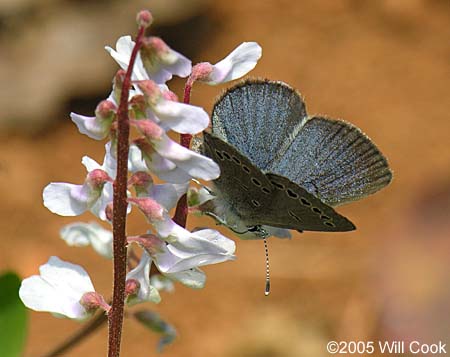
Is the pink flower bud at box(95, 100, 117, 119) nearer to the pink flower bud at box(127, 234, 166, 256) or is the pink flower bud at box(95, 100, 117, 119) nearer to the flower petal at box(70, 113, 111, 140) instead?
the flower petal at box(70, 113, 111, 140)

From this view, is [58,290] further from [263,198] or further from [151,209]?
[263,198]

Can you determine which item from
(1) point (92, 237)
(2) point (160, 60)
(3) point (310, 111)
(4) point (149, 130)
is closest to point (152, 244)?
(4) point (149, 130)

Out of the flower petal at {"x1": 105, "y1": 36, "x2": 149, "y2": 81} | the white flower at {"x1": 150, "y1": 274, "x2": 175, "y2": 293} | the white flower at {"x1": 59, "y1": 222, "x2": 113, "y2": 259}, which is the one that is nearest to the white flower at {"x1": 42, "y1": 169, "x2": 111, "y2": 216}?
the flower petal at {"x1": 105, "y1": 36, "x2": 149, "y2": 81}

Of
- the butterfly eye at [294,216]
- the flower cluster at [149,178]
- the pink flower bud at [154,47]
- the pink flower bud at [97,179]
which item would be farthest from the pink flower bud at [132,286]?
the pink flower bud at [154,47]

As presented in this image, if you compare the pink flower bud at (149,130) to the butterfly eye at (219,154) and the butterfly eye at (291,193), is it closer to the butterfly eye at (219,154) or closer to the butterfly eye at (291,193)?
the butterfly eye at (219,154)

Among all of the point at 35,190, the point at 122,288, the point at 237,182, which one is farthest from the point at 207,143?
the point at 35,190

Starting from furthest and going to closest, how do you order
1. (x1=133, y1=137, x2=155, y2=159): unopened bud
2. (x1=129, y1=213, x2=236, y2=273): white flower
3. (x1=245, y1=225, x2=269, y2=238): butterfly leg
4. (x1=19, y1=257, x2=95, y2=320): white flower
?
(x1=245, y1=225, x2=269, y2=238): butterfly leg → (x1=19, y1=257, x2=95, y2=320): white flower → (x1=129, y1=213, x2=236, y2=273): white flower → (x1=133, y1=137, x2=155, y2=159): unopened bud
